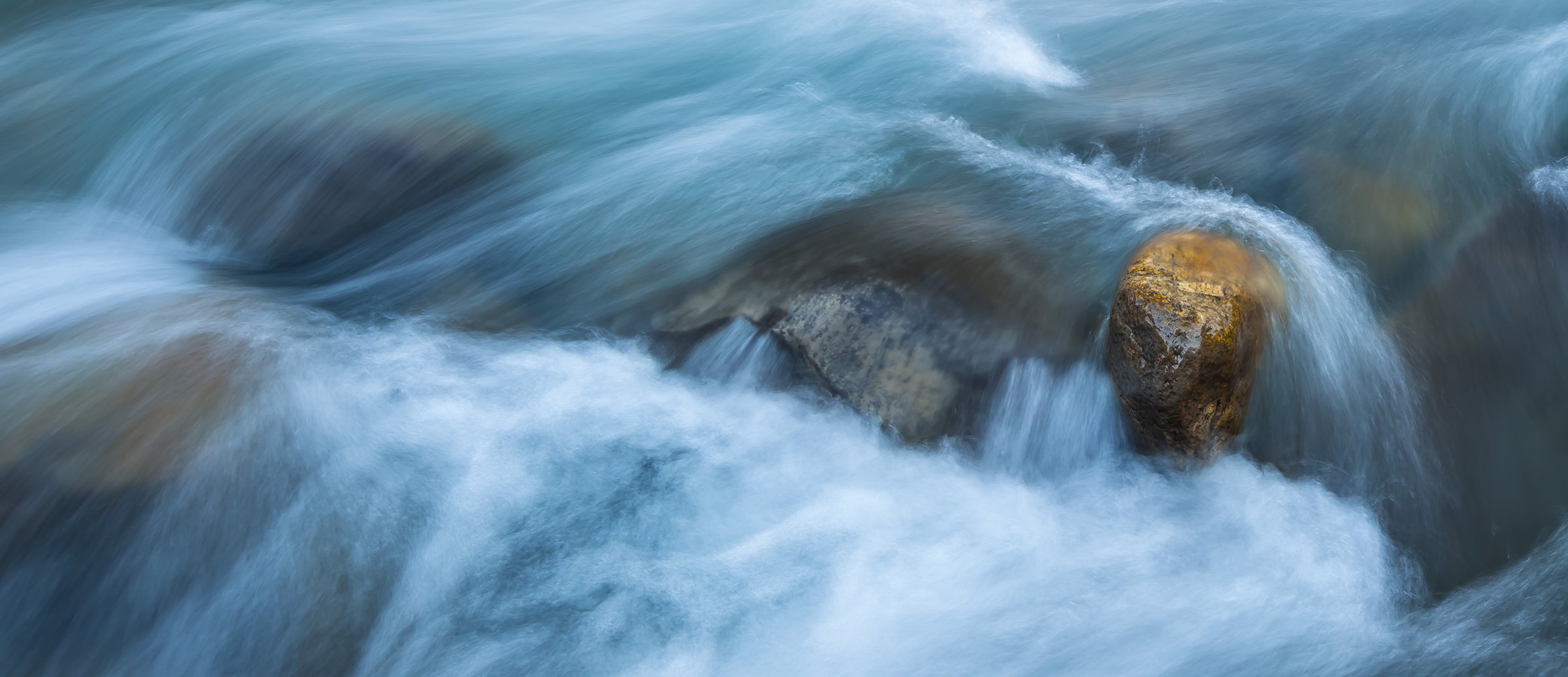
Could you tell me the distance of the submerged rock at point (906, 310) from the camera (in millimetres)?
4996

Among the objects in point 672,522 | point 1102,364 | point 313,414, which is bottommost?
point 672,522

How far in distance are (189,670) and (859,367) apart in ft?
10.6

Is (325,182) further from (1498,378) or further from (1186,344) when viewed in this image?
(1498,378)

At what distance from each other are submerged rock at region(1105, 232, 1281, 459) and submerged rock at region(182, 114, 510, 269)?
172 inches

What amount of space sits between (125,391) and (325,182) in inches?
84.4

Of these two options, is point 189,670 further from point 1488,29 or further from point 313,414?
point 1488,29

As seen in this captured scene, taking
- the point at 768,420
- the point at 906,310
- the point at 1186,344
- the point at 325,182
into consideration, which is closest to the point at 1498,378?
the point at 1186,344

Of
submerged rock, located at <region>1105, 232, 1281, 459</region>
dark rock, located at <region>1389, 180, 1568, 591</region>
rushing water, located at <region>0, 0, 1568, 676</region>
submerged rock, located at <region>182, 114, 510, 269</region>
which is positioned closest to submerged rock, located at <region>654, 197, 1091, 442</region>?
rushing water, located at <region>0, 0, 1568, 676</region>

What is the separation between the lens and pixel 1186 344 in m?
4.39

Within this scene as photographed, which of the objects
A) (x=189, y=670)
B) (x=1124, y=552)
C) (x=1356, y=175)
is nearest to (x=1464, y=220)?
(x=1356, y=175)

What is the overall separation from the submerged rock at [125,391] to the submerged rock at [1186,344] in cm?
422

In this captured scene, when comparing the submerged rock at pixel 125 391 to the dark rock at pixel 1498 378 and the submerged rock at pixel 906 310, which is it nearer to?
the submerged rock at pixel 906 310

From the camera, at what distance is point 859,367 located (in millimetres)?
5031

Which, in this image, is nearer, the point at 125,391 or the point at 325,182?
the point at 125,391
